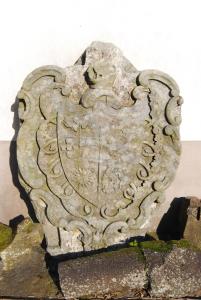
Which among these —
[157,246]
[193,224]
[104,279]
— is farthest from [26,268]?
[193,224]

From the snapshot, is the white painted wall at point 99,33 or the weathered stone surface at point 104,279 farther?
the white painted wall at point 99,33

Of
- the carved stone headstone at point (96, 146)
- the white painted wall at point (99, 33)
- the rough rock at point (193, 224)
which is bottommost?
the rough rock at point (193, 224)

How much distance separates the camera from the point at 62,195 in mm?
4285

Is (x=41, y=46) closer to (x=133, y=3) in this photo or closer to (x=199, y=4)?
(x=133, y=3)

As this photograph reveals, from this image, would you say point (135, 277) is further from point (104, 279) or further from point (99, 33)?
point (99, 33)

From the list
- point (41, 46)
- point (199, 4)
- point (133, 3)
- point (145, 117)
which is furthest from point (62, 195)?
point (199, 4)

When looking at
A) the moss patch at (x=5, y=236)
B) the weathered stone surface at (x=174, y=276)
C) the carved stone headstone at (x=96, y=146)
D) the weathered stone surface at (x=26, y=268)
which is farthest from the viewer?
the carved stone headstone at (x=96, y=146)

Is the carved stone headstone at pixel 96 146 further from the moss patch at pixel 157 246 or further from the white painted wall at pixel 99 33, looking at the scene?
the moss patch at pixel 157 246

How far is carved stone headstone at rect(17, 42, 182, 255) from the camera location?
4109 millimetres

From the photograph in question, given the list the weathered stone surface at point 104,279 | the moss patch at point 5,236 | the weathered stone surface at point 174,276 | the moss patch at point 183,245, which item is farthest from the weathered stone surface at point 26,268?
the moss patch at point 183,245

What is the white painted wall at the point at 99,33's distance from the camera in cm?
Answer: 413

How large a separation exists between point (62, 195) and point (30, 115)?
0.82m

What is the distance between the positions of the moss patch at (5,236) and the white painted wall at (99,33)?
133 centimetres

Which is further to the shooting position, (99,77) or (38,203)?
(38,203)
